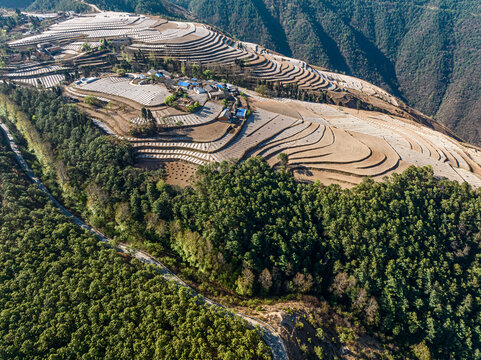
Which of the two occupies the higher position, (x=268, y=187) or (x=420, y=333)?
(x=268, y=187)

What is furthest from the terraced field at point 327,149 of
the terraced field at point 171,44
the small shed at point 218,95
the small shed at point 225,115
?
the terraced field at point 171,44

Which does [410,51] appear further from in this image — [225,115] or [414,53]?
[225,115]

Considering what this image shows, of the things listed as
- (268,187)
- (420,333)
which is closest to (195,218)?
(268,187)

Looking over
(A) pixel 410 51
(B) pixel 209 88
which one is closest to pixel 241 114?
(B) pixel 209 88

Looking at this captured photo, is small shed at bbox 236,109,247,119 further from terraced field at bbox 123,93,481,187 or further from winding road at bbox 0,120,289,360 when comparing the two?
winding road at bbox 0,120,289,360

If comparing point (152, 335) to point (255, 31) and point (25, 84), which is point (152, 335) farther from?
point (255, 31)

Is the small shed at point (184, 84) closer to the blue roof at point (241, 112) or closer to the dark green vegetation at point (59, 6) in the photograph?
the blue roof at point (241, 112)

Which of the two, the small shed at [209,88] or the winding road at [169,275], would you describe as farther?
the small shed at [209,88]

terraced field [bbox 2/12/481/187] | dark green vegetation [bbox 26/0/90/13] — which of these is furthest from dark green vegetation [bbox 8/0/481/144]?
terraced field [bbox 2/12/481/187]
